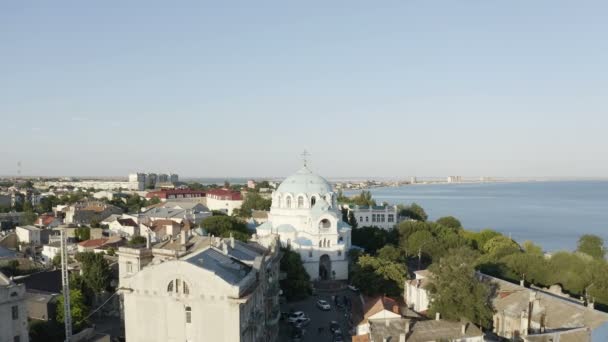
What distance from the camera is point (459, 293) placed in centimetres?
3094

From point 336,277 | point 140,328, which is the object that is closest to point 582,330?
point 140,328

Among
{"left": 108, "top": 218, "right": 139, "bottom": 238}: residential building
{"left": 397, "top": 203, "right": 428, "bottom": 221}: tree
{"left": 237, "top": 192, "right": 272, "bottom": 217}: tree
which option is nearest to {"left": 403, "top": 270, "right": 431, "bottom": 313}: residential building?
{"left": 108, "top": 218, "right": 139, "bottom": 238}: residential building

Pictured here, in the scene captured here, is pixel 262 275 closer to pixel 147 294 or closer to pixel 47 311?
pixel 147 294

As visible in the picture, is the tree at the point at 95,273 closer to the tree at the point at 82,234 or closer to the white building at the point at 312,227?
the white building at the point at 312,227

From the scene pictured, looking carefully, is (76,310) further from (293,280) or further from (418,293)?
(418,293)

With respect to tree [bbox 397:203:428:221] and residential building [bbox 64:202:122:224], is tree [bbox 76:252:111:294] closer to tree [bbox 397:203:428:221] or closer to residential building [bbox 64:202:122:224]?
residential building [bbox 64:202:122:224]

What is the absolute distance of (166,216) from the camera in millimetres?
79500

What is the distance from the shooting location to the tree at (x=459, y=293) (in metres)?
30.6

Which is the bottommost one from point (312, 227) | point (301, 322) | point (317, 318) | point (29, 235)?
point (317, 318)

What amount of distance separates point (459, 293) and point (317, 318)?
11.6 m

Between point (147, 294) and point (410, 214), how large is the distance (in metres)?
73.1

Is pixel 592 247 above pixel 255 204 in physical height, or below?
below

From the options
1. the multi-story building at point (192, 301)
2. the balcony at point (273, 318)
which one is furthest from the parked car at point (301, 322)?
the multi-story building at point (192, 301)

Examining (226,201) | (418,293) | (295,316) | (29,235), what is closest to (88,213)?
(29,235)
